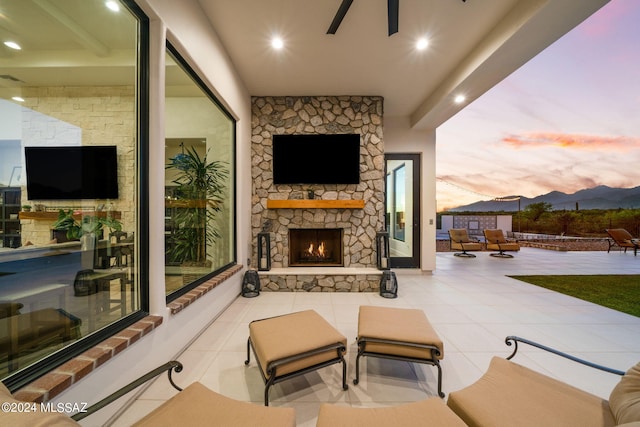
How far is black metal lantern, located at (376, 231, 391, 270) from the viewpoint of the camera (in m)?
4.05

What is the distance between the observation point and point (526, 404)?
1.15 meters

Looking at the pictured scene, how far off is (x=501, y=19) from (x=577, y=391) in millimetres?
3345

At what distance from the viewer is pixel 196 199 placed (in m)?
3.05

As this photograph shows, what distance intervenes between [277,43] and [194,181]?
2.04 metres

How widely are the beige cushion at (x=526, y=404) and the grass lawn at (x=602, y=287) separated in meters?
3.46

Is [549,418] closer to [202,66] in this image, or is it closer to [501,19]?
[501,19]

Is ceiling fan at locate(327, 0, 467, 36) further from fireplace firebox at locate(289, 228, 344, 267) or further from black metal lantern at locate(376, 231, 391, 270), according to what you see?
fireplace firebox at locate(289, 228, 344, 267)

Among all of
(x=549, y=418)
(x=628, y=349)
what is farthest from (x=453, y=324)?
(x=549, y=418)

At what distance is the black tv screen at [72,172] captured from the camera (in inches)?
66.7

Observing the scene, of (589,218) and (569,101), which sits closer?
(569,101)

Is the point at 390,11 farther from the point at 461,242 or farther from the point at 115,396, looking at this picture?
the point at 461,242

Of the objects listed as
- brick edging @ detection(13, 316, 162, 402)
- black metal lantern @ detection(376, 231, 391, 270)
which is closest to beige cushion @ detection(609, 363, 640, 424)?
brick edging @ detection(13, 316, 162, 402)

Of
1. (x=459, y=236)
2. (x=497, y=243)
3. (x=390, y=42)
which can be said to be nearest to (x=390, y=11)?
(x=390, y=42)

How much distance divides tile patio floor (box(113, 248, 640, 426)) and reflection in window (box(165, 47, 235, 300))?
73 cm
